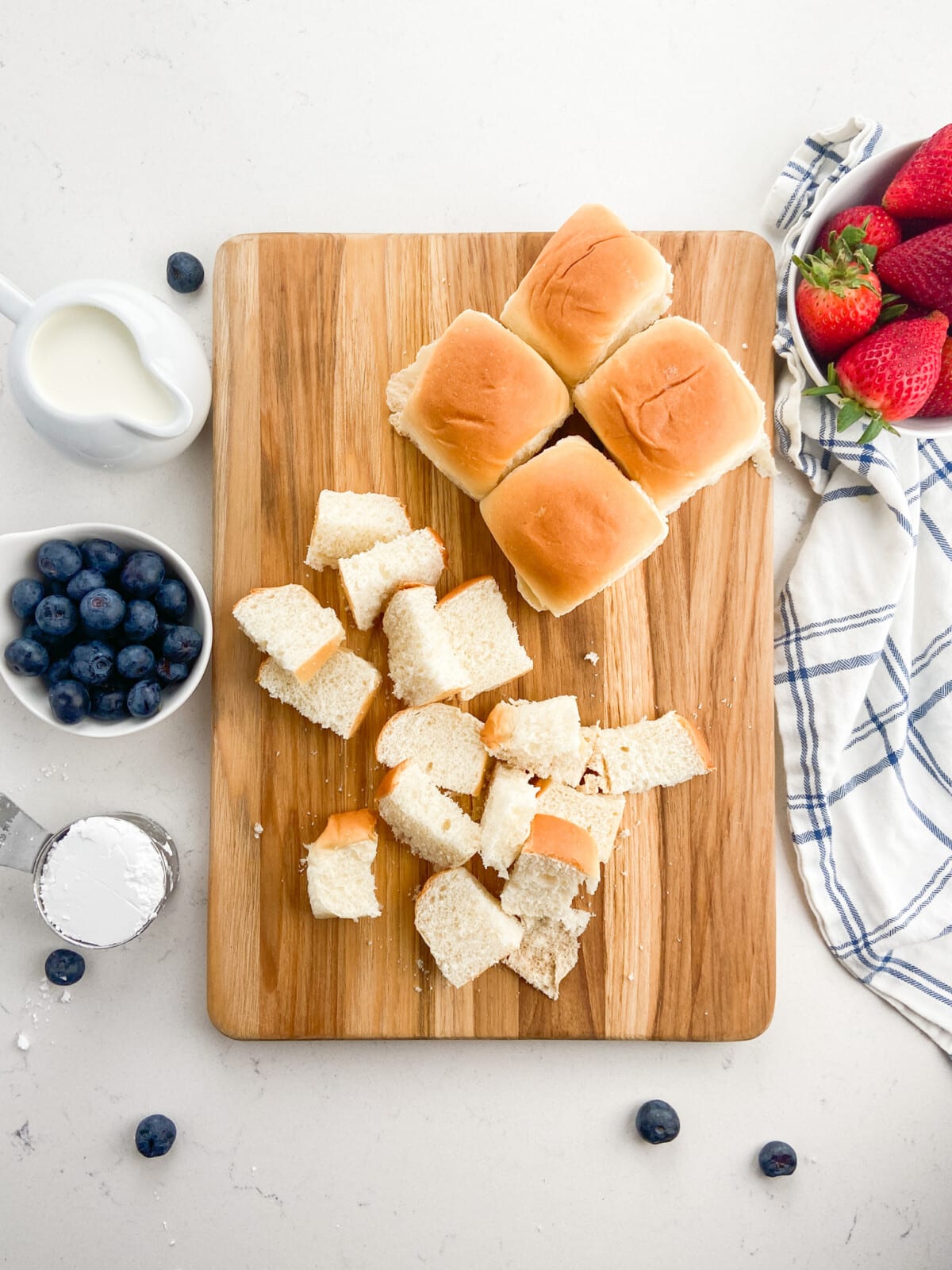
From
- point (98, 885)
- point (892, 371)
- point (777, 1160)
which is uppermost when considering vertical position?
point (892, 371)

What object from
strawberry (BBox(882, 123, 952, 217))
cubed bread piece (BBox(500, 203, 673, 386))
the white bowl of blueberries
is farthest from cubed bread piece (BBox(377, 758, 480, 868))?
strawberry (BBox(882, 123, 952, 217))

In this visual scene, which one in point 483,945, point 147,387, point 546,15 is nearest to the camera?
point 147,387

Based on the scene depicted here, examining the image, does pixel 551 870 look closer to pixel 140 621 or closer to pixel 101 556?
pixel 140 621

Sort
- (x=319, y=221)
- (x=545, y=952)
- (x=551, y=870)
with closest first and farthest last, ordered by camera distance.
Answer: (x=551, y=870) → (x=545, y=952) → (x=319, y=221)

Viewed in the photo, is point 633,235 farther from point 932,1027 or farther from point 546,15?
point 932,1027

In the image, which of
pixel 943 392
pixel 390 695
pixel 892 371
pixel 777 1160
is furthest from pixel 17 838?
pixel 943 392

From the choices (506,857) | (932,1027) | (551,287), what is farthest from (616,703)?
(932,1027)

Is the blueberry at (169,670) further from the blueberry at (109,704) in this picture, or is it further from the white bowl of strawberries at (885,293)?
the white bowl of strawberries at (885,293)
